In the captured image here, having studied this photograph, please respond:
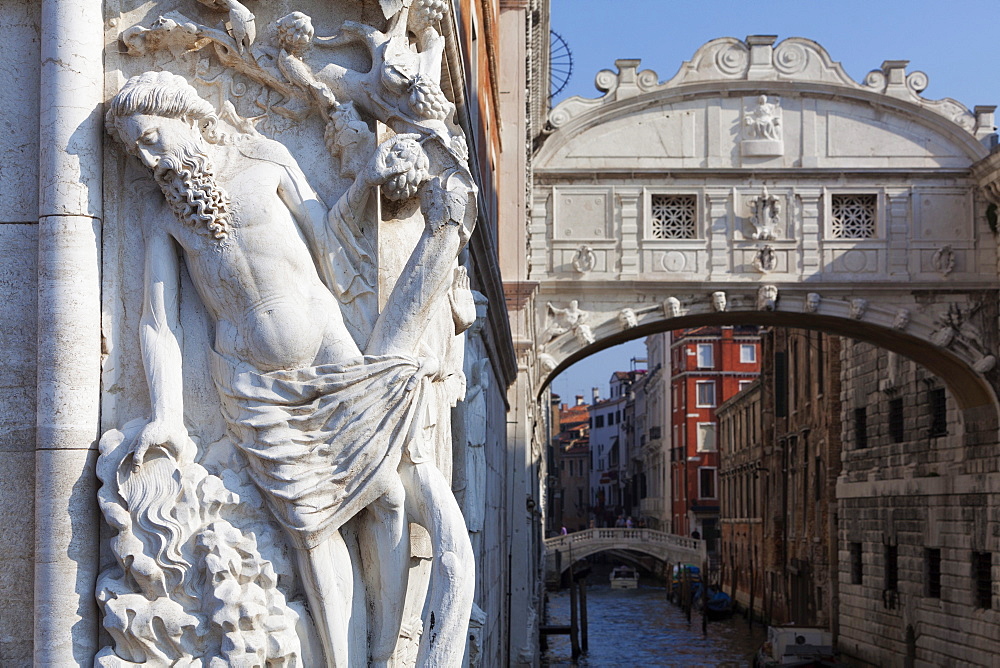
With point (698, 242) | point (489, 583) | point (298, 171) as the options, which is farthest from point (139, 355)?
point (698, 242)

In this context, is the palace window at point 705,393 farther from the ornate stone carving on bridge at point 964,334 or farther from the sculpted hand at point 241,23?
the sculpted hand at point 241,23

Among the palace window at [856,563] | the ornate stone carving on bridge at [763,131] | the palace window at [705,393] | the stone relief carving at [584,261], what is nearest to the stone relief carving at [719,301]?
the stone relief carving at [584,261]

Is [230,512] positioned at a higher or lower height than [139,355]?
lower

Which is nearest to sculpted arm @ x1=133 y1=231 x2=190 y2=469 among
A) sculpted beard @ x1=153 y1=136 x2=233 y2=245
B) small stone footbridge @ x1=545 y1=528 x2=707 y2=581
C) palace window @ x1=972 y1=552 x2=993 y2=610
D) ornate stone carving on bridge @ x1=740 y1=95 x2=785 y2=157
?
sculpted beard @ x1=153 y1=136 x2=233 y2=245

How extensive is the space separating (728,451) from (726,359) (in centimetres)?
1179

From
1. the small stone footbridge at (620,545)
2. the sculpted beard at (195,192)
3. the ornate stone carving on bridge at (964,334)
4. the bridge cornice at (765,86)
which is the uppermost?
the bridge cornice at (765,86)

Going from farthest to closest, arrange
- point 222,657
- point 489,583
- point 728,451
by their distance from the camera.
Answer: point 728,451
point 489,583
point 222,657

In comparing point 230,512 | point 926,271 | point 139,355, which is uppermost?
point 926,271

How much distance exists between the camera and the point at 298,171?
3.85 m

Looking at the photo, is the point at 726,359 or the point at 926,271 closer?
the point at 926,271

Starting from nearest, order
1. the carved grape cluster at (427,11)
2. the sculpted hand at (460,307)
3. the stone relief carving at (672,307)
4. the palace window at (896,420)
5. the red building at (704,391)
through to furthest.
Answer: the carved grape cluster at (427,11), the sculpted hand at (460,307), the stone relief carving at (672,307), the palace window at (896,420), the red building at (704,391)

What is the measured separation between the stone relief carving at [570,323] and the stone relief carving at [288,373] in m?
13.3

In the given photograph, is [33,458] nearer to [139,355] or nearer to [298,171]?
[139,355]

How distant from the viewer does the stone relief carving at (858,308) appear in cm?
1695
